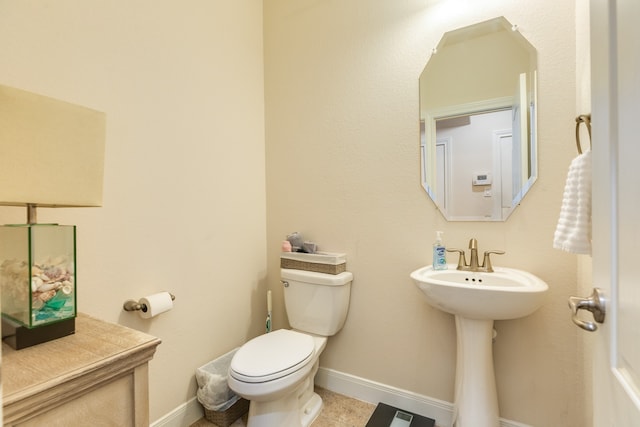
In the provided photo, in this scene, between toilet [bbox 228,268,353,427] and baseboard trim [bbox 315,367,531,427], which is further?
baseboard trim [bbox 315,367,531,427]

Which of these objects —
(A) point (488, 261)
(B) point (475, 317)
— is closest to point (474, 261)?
(A) point (488, 261)

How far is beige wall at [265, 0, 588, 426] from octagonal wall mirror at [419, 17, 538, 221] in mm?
47

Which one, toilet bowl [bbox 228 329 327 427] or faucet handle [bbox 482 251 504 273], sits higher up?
faucet handle [bbox 482 251 504 273]

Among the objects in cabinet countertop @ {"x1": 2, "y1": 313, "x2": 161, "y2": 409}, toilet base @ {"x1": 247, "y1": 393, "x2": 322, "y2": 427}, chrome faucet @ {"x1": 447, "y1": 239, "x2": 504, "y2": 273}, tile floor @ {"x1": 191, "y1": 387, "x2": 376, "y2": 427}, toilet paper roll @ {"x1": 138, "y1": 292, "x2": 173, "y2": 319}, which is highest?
chrome faucet @ {"x1": 447, "y1": 239, "x2": 504, "y2": 273}

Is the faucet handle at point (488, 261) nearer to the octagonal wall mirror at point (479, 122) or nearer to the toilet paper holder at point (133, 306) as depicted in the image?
the octagonal wall mirror at point (479, 122)

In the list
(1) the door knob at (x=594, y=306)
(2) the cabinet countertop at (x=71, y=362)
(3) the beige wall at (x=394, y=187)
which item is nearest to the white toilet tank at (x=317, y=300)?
(3) the beige wall at (x=394, y=187)

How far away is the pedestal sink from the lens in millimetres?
1151

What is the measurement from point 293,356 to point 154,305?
0.66 metres

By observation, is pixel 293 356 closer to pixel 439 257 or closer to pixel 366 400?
pixel 366 400

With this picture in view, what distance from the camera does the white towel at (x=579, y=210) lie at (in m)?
0.84

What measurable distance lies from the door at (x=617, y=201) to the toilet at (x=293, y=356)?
1.03m

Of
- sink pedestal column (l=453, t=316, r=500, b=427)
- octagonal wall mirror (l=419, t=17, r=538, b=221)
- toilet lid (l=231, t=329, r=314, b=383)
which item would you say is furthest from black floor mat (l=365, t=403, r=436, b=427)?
octagonal wall mirror (l=419, t=17, r=538, b=221)

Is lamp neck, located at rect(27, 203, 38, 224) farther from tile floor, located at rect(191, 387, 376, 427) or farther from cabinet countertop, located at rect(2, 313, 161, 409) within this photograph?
tile floor, located at rect(191, 387, 376, 427)

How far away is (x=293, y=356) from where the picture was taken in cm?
136
